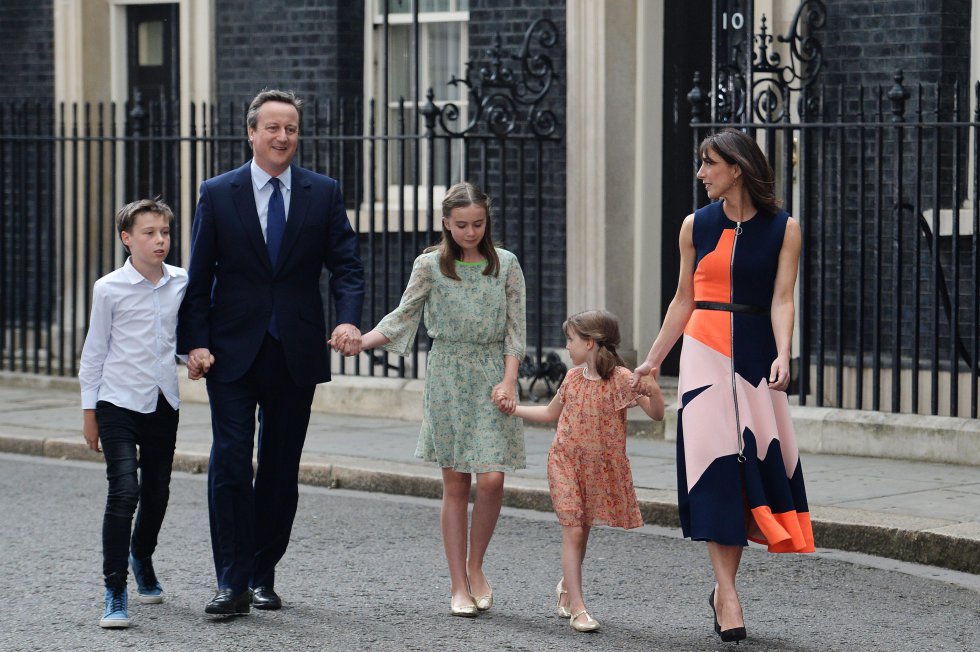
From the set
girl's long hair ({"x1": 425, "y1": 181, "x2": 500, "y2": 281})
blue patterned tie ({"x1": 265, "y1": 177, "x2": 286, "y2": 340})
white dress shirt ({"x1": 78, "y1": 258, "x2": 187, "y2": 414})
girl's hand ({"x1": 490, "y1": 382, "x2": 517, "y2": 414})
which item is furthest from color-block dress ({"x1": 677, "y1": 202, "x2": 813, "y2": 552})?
white dress shirt ({"x1": 78, "y1": 258, "x2": 187, "y2": 414})

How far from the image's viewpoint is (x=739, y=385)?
566 centimetres

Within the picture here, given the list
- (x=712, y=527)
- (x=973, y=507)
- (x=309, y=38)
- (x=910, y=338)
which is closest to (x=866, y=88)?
(x=910, y=338)

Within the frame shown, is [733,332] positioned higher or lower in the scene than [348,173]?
lower

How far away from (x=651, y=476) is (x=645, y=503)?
0.91 metres

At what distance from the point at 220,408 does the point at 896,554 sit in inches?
119

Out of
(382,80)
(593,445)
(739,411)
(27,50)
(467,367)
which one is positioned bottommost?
(593,445)

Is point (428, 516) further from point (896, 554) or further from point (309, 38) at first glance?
point (309, 38)

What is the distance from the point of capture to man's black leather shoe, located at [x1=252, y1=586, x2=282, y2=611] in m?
6.22

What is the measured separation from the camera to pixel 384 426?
11.6m

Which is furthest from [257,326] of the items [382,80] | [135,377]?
[382,80]

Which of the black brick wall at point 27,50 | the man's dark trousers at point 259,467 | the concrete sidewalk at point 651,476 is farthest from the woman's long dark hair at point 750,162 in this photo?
the black brick wall at point 27,50

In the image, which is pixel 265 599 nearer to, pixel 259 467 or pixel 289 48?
pixel 259 467

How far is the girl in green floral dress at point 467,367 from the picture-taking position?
6.11m

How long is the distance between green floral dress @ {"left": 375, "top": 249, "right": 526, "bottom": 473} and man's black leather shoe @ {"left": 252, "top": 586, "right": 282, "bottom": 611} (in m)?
0.74
